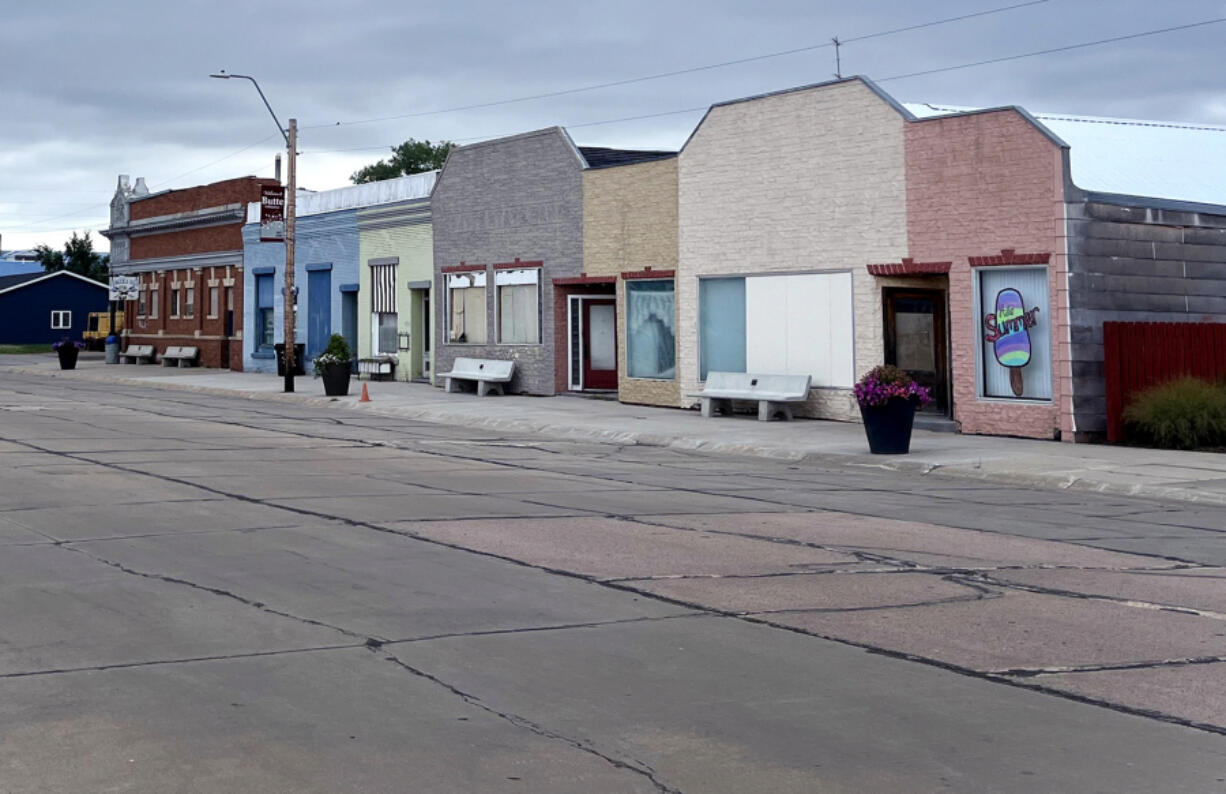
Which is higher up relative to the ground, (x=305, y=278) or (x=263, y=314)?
(x=305, y=278)

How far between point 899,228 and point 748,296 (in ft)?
13.5

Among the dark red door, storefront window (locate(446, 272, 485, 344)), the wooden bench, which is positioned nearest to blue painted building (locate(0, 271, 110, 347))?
the wooden bench

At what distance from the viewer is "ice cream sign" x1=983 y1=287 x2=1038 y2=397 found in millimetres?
22703

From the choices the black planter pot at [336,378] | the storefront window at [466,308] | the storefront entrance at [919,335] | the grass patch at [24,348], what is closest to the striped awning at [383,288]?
the storefront window at [466,308]

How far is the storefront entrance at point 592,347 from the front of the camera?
1326 inches

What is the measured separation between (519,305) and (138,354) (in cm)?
2882

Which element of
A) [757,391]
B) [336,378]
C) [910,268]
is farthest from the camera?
[336,378]

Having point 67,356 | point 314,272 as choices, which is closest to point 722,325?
point 314,272

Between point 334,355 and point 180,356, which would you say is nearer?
point 334,355

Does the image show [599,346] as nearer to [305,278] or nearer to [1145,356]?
[1145,356]

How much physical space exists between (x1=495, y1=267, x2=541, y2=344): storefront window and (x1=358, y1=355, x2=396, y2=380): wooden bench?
614 cm

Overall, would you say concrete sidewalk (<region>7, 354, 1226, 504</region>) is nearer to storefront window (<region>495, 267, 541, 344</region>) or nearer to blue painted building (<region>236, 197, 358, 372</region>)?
storefront window (<region>495, 267, 541, 344</region>)

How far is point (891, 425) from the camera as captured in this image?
20266 mm

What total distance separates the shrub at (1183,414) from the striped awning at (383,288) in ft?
80.1
